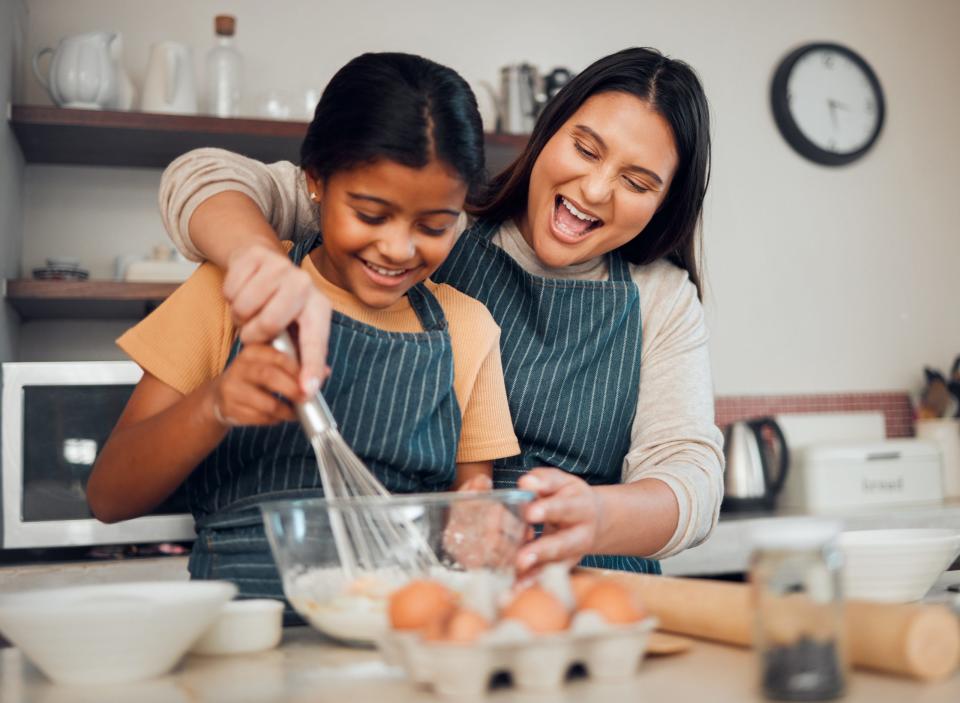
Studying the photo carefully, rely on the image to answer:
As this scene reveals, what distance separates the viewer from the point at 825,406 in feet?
10.8

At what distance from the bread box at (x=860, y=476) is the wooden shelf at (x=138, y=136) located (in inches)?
44.6

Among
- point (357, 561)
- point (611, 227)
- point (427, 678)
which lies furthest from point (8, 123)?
point (427, 678)

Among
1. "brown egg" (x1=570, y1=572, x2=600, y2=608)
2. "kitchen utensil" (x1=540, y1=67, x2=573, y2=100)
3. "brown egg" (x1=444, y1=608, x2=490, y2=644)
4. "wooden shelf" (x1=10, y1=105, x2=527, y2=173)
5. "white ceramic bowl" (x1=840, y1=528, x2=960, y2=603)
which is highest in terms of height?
"kitchen utensil" (x1=540, y1=67, x2=573, y2=100)

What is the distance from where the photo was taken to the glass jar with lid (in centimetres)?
58

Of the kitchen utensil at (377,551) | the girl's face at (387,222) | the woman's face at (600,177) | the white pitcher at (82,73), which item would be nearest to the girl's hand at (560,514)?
the kitchen utensil at (377,551)

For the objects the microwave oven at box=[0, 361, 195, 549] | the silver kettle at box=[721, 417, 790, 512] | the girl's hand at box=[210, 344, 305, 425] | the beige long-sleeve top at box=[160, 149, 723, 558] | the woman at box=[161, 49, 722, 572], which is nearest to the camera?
the girl's hand at box=[210, 344, 305, 425]

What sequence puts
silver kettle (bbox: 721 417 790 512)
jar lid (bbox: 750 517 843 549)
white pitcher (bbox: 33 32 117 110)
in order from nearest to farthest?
jar lid (bbox: 750 517 843 549), white pitcher (bbox: 33 32 117 110), silver kettle (bbox: 721 417 790 512)

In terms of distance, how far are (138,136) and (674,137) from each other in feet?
5.06

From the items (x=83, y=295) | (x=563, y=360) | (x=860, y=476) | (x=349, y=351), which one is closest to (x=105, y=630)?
(x=349, y=351)

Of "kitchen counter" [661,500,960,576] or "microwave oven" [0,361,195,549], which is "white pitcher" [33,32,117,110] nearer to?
"microwave oven" [0,361,195,549]

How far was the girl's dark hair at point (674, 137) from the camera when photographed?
1.41 meters

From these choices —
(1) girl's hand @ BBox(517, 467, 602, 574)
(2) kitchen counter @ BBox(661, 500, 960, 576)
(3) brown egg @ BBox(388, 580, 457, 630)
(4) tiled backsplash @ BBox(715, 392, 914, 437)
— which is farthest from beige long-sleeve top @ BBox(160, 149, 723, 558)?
(4) tiled backsplash @ BBox(715, 392, 914, 437)

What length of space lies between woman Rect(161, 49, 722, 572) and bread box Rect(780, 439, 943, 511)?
143cm

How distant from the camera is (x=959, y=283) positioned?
136 inches
